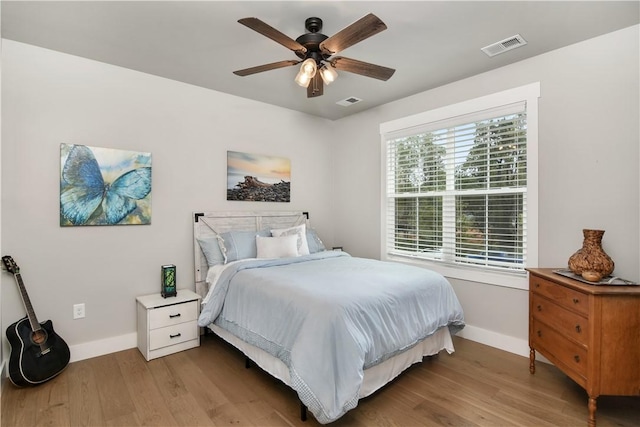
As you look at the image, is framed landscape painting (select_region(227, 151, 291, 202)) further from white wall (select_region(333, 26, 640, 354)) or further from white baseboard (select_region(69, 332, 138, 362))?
white wall (select_region(333, 26, 640, 354))

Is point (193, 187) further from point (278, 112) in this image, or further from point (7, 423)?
point (7, 423)

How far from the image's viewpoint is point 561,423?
2.00m

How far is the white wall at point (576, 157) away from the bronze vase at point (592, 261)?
0.39 m

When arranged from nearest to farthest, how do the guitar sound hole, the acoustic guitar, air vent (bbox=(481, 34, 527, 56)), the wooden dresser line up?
the wooden dresser < the acoustic guitar < the guitar sound hole < air vent (bbox=(481, 34, 527, 56))

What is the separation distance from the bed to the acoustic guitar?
1043 mm

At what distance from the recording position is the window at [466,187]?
2.98 metres

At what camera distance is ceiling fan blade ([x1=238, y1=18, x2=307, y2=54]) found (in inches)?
71.3

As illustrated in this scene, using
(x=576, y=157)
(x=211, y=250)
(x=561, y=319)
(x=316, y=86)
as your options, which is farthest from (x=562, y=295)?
(x=211, y=250)

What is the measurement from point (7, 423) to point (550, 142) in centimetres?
430

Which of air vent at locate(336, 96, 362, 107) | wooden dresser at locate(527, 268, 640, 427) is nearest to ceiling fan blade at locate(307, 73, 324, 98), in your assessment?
air vent at locate(336, 96, 362, 107)

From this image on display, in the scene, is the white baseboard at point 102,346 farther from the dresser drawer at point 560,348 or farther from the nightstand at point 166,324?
the dresser drawer at point 560,348

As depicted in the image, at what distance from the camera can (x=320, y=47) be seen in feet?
6.91

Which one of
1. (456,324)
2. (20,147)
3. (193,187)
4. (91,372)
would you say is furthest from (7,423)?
(456,324)

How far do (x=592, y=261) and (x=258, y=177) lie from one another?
321 cm
